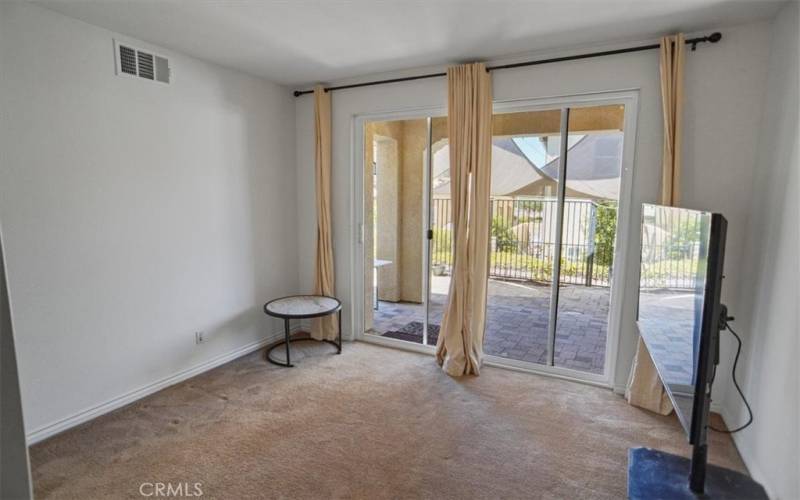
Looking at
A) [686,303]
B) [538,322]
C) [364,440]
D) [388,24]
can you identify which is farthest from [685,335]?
[388,24]

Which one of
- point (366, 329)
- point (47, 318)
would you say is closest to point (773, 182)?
point (366, 329)

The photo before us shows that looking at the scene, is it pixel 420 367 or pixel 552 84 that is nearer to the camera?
pixel 552 84

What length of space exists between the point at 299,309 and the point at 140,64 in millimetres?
2077

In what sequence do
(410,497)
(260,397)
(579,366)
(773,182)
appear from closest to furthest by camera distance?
1. (410,497)
2. (773,182)
3. (260,397)
4. (579,366)

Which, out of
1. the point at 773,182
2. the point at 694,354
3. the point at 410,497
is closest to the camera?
the point at 694,354

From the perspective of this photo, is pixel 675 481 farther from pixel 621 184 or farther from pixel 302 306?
pixel 302 306

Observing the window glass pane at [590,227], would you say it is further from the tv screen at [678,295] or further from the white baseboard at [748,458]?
the white baseboard at [748,458]

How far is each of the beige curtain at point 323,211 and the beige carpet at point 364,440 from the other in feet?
2.48

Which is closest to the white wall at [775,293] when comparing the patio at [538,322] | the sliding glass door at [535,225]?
the sliding glass door at [535,225]

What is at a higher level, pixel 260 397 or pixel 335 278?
pixel 335 278

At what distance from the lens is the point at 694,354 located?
5.13 feet

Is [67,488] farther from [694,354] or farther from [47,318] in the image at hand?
[694,354]

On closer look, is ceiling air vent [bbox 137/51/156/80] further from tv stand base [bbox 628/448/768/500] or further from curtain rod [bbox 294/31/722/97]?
tv stand base [bbox 628/448/768/500]

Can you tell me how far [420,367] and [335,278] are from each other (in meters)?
1.22
